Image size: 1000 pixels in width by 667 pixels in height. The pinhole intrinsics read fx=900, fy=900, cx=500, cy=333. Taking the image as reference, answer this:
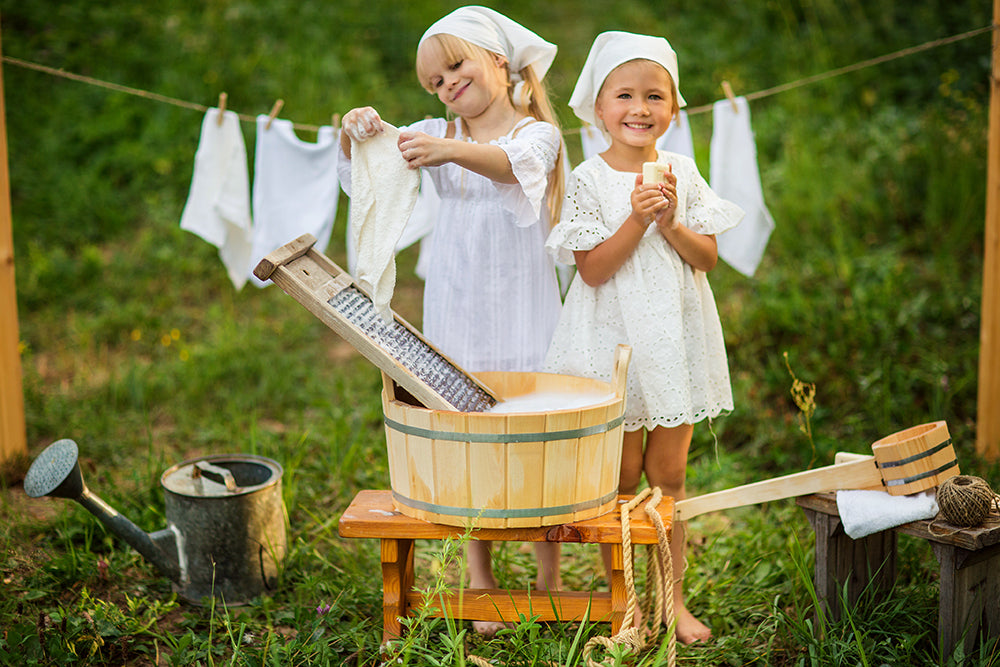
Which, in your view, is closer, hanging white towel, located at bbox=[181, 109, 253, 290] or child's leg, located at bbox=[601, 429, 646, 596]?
child's leg, located at bbox=[601, 429, 646, 596]

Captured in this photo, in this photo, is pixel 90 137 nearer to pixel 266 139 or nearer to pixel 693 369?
pixel 266 139

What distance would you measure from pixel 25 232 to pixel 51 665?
449 cm

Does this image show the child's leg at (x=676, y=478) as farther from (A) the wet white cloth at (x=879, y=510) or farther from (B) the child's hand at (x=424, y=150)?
(B) the child's hand at (x=424, y=150)

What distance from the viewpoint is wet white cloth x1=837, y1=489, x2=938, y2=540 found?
236 cm

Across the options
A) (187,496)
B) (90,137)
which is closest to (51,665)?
(187,496)

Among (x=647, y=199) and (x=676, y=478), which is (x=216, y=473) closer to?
(x=676, y=478)

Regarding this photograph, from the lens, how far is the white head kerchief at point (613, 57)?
249 centimetres

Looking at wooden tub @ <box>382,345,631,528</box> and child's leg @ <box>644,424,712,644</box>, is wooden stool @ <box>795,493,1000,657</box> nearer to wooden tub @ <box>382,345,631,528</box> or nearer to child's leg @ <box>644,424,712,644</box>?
child's leg @ <box>644,424,712,644</box>

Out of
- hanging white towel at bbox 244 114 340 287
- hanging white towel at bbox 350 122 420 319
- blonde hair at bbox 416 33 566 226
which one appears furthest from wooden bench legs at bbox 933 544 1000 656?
hanging white towel at bbox 244 114 340 287

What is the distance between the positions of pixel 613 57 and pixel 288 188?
1671mm

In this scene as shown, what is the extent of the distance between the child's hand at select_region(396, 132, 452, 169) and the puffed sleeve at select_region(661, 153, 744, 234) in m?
0.71

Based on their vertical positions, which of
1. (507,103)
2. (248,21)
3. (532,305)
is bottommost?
(532,305)

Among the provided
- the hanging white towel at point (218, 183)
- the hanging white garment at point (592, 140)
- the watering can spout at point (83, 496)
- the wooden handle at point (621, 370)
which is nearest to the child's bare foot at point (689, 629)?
the wooden handle at point (621, 370)

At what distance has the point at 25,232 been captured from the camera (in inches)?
243
